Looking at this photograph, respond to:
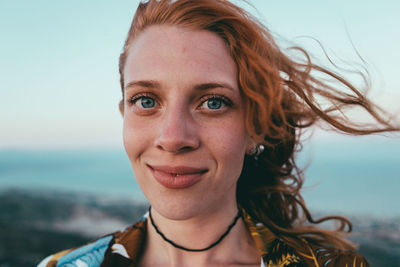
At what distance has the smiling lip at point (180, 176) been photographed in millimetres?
1536

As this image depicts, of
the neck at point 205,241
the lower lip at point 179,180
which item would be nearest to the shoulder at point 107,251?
the neck at point 205,241

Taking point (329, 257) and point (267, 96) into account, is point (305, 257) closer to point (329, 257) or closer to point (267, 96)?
point (329, 257)

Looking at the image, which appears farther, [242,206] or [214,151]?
[242,206]

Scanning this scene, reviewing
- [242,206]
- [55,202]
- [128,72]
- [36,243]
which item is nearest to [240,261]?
[242,206]

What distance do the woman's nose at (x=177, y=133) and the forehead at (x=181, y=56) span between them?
0.61ft

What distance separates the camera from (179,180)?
5.08 ft

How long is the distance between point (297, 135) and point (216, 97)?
80 centimetres

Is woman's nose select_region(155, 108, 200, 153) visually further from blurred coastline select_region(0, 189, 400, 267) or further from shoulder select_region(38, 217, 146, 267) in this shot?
blurred coastline select_region(0, 189, 400, 267)

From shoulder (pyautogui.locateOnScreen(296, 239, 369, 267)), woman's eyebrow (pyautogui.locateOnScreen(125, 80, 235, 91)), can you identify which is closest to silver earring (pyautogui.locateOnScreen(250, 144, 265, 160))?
woman's eyebrow (pyautogui.locateOnScreen(125, 80, 235, 91))

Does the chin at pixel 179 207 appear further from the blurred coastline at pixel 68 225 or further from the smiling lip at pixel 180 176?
the blurred coastline at pixel 68 225

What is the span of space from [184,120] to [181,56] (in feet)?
1.02

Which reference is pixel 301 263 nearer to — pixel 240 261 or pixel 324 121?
pixel 240 261

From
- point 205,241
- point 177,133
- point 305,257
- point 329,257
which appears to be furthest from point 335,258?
point 177,133

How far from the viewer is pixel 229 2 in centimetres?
176
